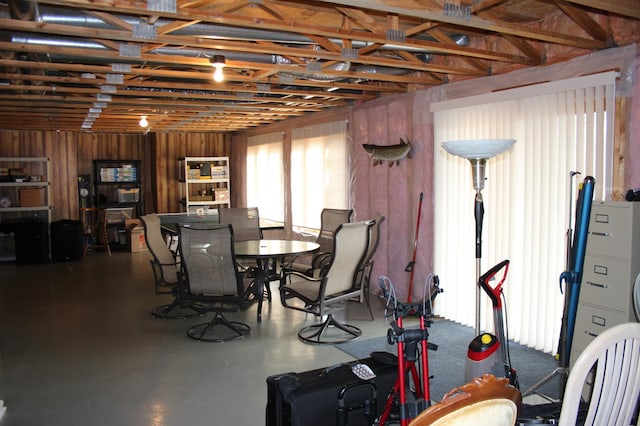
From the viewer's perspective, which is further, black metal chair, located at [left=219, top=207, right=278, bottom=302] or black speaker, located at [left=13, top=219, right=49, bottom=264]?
black speaker, located at [left=13, top=219, right=49, bottom=264]

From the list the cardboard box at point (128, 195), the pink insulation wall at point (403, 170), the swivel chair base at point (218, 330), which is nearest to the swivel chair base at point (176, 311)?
the swivel chair base at point (218, 330)

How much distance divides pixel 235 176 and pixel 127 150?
233cm

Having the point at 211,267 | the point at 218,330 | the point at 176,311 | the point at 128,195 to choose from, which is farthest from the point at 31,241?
the point at 211,267

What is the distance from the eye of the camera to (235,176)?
38.8 feet

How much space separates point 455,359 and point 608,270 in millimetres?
A: 1440

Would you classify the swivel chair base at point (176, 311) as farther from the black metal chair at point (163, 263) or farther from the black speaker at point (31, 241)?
the black speaker at point (31, 241)

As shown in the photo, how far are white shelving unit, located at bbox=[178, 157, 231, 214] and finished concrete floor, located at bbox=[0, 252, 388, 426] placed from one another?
14.4 ft

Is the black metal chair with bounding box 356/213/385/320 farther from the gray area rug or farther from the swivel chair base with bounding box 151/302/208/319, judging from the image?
the swivel chair base with bounding box 151/302/208/319

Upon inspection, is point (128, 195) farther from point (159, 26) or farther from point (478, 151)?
point (478, 151)

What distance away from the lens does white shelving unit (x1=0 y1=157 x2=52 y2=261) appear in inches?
382

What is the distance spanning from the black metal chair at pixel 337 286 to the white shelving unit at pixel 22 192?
6.63m

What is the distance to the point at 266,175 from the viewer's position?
1021 cm

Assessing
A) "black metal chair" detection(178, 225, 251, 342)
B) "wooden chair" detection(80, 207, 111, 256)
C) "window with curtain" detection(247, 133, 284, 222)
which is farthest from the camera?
"wooden chair" detection(80, 207, 111, 256)

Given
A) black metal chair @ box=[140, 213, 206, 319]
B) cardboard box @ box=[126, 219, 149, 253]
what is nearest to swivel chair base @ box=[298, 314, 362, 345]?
black metal chair @ box=[140, 213, 206, 319]
